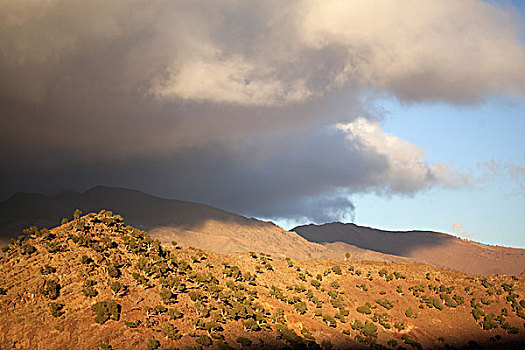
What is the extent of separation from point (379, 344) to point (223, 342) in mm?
16361

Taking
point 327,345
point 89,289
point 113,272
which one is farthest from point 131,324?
point 327,345

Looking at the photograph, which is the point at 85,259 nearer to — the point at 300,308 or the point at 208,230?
the point at 300,308

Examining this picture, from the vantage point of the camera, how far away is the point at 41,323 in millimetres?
30188

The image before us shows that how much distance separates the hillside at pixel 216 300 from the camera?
102ft

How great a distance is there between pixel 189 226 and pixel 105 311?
14634 centimetres

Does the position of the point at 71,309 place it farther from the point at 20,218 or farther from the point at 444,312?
the point at 20,218

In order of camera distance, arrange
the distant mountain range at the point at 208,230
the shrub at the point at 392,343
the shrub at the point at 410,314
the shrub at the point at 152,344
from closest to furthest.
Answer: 1. the shrub at the point at 152,344
2. the shrub at the point at 392,343
3. the shrub at the point at 410,314
4. the distant mountain range at the point at 208,230

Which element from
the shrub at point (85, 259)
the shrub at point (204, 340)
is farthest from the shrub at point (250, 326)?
the shrub at point (85, 259)

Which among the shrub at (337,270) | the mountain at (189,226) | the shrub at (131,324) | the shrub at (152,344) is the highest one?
the mountain at (189,226)

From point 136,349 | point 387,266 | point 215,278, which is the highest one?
point 387,266

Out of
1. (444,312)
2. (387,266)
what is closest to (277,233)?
(387,266)

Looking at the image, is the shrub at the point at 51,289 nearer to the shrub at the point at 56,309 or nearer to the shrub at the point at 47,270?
the shrub at the point at 56,309

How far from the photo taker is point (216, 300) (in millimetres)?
38906

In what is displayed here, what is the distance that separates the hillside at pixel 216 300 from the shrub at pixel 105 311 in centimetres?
7
